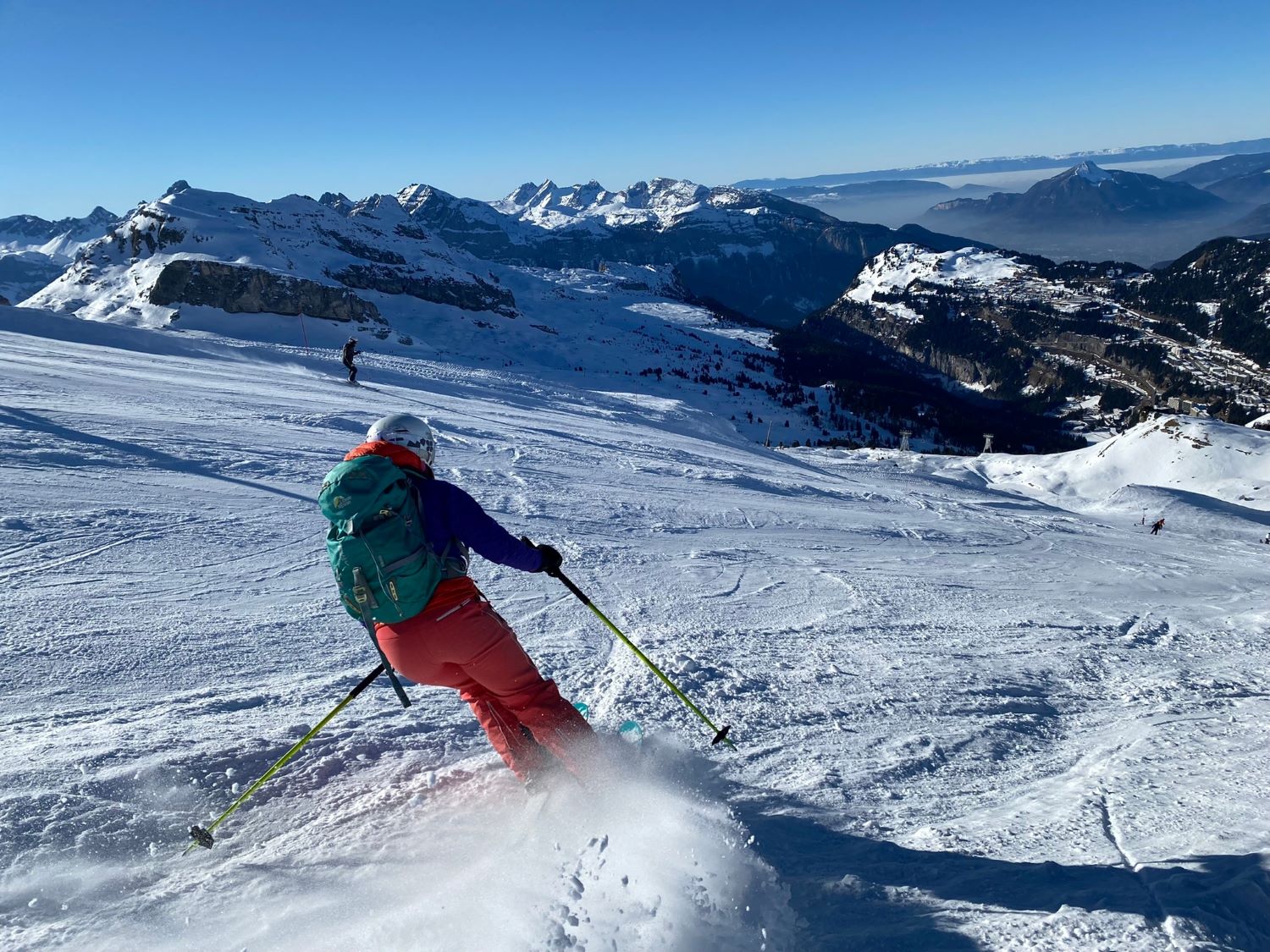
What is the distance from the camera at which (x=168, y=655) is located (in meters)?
5.13

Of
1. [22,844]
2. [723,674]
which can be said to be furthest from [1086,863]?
[22,844]

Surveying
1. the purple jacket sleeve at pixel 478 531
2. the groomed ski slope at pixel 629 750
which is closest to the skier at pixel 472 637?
the purple jacket sleeve at pixel 478 531

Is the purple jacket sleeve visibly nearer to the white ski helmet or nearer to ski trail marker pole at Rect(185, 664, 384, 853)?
the white ski helmet

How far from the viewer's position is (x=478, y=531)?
12.5 ft

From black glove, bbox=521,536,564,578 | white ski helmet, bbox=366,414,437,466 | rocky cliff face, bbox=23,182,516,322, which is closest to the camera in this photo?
white ski helmet, bbox=366,414,437,466

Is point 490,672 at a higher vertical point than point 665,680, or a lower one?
higher

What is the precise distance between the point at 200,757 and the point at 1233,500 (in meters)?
41.9

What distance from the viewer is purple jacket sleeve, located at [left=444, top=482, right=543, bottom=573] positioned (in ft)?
12.5

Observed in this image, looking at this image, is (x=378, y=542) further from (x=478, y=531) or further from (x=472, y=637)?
(x=472, y=637)

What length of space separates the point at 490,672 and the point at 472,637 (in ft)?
0.78

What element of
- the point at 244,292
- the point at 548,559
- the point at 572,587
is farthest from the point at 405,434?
the point at 244,292

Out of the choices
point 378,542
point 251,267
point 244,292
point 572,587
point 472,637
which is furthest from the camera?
point 251,267

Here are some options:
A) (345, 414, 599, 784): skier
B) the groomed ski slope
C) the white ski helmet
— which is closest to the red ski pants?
(345, 414, 599, 784): skier

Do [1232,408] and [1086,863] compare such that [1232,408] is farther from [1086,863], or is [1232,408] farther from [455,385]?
[1086,863]
